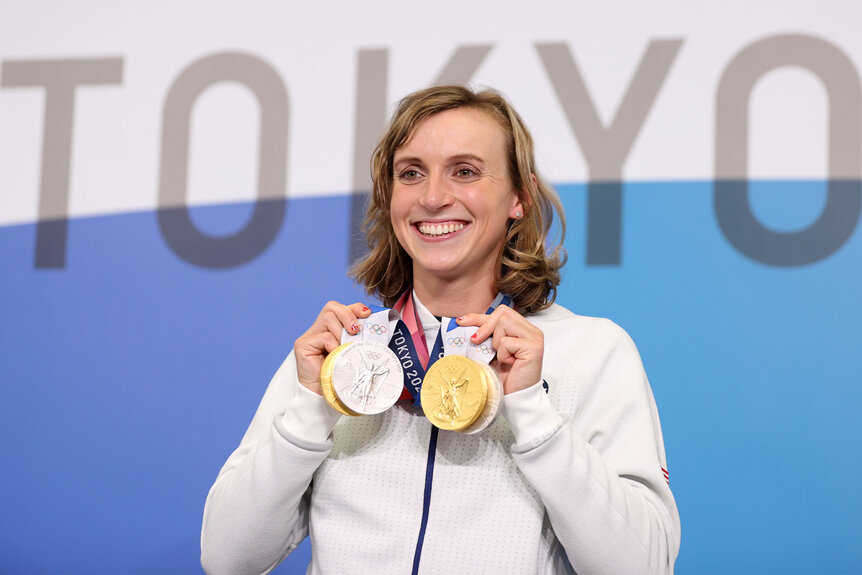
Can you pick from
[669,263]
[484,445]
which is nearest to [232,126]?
[669,263]

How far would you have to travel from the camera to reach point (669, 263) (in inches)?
87.0

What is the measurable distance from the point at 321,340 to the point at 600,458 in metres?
0.44

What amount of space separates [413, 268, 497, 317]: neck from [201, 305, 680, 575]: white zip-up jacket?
5.7 inches

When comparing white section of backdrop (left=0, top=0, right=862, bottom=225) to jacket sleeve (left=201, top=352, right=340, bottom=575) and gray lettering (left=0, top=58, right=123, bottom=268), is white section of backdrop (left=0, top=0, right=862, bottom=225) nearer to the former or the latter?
gray lettering (left=0, top=58, right=123, bottom=268)

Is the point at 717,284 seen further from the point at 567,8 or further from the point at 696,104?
the point at 567,8

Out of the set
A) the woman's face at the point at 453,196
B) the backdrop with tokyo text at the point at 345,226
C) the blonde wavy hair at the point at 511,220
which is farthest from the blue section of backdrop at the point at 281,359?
the woman's face at the point at 453,196

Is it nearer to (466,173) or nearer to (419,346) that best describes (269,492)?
(419,346)

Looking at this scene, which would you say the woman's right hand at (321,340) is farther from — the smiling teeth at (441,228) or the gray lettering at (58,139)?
the gray lettering at (58,139)

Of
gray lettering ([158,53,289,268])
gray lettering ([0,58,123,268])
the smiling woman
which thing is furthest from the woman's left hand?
gray lettering ([0,58,123,268])

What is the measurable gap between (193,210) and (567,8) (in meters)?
1.11

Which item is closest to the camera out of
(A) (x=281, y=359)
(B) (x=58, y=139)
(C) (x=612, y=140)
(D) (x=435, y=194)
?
(D) (x=435, y=194)

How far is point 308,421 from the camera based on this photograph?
1349mm

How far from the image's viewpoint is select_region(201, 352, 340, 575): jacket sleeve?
1.35m

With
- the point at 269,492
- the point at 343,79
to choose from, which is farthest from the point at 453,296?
the point at 343,79
